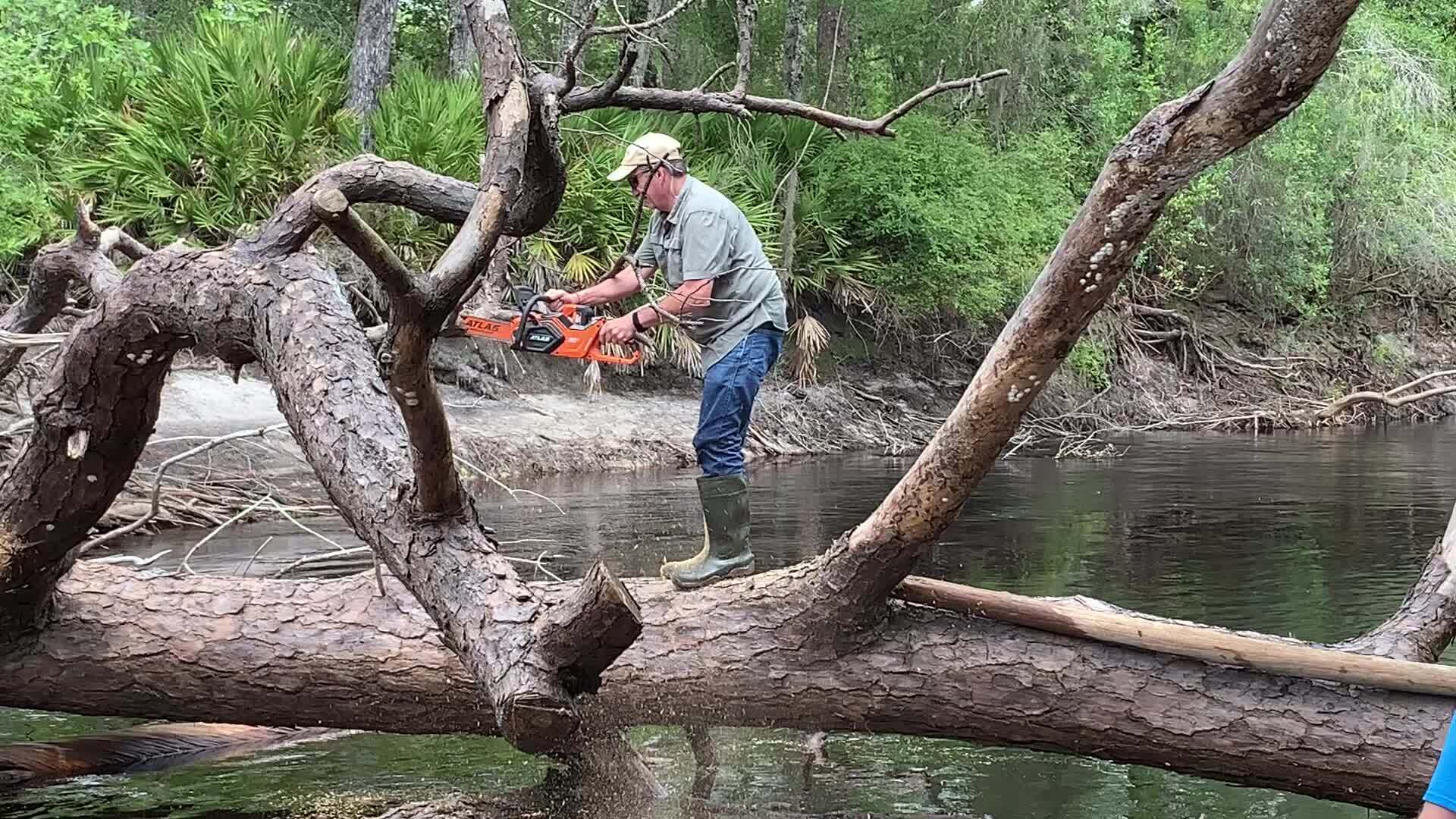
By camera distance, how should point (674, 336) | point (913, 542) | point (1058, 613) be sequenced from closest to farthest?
1. point (913, 542)
2. point (1058, 613)
3. point (674, 336)

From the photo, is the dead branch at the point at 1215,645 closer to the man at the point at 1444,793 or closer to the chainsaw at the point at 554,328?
the man at the point at 1444,793

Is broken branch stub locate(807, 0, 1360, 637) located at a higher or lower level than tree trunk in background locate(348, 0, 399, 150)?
lower

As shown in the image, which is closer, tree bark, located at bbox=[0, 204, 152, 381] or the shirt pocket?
tree bark, located at bbox=[0, 204, 152, 381]

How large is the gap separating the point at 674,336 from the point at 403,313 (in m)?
12.1

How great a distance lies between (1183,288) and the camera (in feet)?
74.6

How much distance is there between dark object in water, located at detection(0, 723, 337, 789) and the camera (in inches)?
202

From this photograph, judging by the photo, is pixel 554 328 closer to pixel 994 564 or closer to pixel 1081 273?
pixel 1081 273

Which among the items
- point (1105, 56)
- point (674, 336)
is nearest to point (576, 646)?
point (674, 336)

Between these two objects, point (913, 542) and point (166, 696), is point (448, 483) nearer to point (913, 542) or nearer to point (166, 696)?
point (913, 542)

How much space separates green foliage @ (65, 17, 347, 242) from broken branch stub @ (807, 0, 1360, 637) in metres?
11.3

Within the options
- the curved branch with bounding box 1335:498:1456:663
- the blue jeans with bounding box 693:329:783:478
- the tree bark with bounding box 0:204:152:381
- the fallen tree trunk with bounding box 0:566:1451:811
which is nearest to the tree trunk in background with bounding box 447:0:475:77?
the tree bark with bounding box 0:204:152:381

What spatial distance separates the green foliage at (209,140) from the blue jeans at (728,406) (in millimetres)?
9791

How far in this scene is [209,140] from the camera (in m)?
14.1

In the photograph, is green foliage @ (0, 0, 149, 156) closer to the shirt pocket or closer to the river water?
the river water
